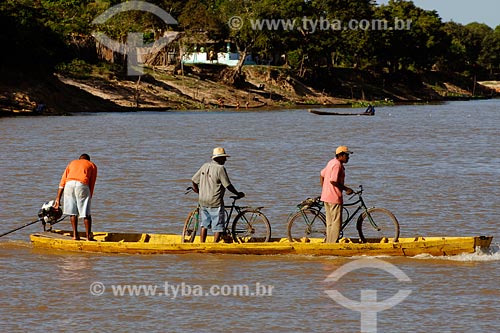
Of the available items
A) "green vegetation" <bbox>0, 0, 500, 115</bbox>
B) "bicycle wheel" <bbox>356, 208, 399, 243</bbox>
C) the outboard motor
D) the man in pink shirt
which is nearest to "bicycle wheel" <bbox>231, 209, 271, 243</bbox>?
the man in pink shirt

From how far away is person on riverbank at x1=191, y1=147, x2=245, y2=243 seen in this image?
1619 centimetres

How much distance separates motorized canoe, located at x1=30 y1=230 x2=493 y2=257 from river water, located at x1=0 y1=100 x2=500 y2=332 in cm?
19

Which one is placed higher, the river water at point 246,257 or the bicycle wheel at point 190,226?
the bicycle wheel at point 190,226

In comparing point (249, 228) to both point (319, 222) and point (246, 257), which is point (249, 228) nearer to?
point (246, 257)

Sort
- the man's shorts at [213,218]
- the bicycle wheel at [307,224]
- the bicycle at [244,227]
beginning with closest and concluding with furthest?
the man's shorts at [213,218]
the bicycle at [244,227]
the bicycle wheel at [307,224]

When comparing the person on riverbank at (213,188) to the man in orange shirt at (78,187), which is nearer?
the person on riverbank at (213,188)

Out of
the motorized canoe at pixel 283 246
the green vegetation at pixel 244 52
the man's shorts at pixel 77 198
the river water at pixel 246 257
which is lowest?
the river water at pixel 246 257

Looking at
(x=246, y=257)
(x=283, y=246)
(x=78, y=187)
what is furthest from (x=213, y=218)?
(x=78, y=187)

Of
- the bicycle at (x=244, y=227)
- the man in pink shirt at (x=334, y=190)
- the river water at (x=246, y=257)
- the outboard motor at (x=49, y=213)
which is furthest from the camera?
the outboard motor at (x=49, y=213)

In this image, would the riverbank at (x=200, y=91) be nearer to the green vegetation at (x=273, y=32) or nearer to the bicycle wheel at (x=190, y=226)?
the green vegetation at (x=273, y=32)

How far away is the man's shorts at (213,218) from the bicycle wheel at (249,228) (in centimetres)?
66

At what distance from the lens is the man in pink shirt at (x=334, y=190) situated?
52.7ft

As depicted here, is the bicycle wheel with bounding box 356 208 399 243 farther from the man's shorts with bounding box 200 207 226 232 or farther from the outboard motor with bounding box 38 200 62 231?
the outboard motor with bounding box 38 200 62 231

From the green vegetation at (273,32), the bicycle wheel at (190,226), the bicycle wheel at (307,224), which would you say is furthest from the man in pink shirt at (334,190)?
the green vegetation at (273,32)
